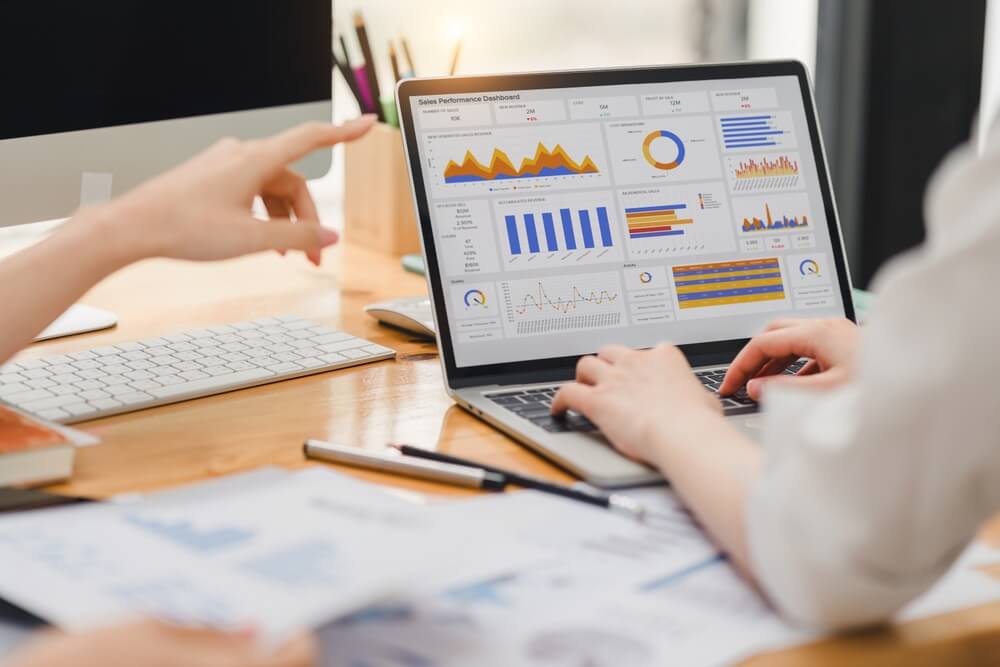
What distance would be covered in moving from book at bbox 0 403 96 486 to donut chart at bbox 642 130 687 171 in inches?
20.6

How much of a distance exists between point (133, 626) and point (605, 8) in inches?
67.0

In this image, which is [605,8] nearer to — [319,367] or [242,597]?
[319,367]

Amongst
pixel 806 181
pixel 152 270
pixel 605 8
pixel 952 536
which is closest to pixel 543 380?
pixel 806 181

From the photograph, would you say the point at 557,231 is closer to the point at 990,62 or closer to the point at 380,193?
the point at 380,193

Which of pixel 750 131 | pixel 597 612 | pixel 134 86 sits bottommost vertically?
pixel 597 612

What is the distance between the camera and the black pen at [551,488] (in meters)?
0.73

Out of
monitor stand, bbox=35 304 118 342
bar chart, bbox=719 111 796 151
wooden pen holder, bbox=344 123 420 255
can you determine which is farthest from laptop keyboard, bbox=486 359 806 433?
wooden pen holder, bbox=344 123 420 255

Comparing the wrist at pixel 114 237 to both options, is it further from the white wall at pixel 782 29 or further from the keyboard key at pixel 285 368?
the white wall at pixel 782 29

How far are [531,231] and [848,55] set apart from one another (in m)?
1.28

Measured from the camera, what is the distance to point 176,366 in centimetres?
104

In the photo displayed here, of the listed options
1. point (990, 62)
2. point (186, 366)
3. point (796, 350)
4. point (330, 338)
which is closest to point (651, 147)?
point (796, 350)

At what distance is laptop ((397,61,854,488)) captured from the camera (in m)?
1.00

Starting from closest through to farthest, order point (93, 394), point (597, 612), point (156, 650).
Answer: point (156, 650) → point (597, 612) → point (93, 394)

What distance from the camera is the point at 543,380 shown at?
3.26ft
